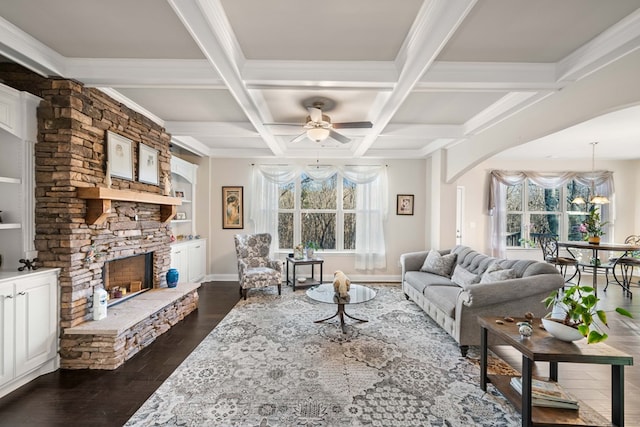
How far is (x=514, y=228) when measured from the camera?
7203mm

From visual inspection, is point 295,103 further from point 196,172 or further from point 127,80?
point 196,172

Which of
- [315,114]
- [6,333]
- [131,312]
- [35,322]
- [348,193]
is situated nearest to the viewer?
[6,333]

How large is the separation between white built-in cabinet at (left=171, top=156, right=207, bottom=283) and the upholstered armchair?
882 mm

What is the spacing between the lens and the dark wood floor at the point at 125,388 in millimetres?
2195

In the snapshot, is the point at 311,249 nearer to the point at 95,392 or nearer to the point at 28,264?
the point at 95,392

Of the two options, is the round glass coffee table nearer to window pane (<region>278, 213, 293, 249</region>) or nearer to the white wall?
the white wall

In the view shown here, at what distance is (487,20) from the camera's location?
2.07 m

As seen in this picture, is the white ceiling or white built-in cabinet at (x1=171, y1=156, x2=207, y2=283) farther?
white built-in cabinet at (x1=171, y1=156, x2=207, y2=283)

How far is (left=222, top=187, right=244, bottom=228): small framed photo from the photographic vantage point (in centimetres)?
635

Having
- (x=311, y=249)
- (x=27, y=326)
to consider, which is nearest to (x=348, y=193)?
(x=311, y=249)

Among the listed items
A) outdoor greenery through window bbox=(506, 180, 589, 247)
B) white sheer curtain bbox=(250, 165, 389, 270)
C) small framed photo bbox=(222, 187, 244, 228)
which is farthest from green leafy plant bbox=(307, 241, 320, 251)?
outdoor greenery through window bbox=(506, 180, 589, 247)

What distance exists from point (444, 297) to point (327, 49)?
9.71 feet

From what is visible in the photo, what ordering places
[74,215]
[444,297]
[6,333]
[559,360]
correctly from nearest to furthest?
1. [559,360]
2. [6,333]
3. [74,215]
4. [444,297]

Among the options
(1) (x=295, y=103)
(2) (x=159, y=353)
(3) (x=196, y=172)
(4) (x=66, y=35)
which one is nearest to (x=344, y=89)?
(1) (x=295, y=103)
